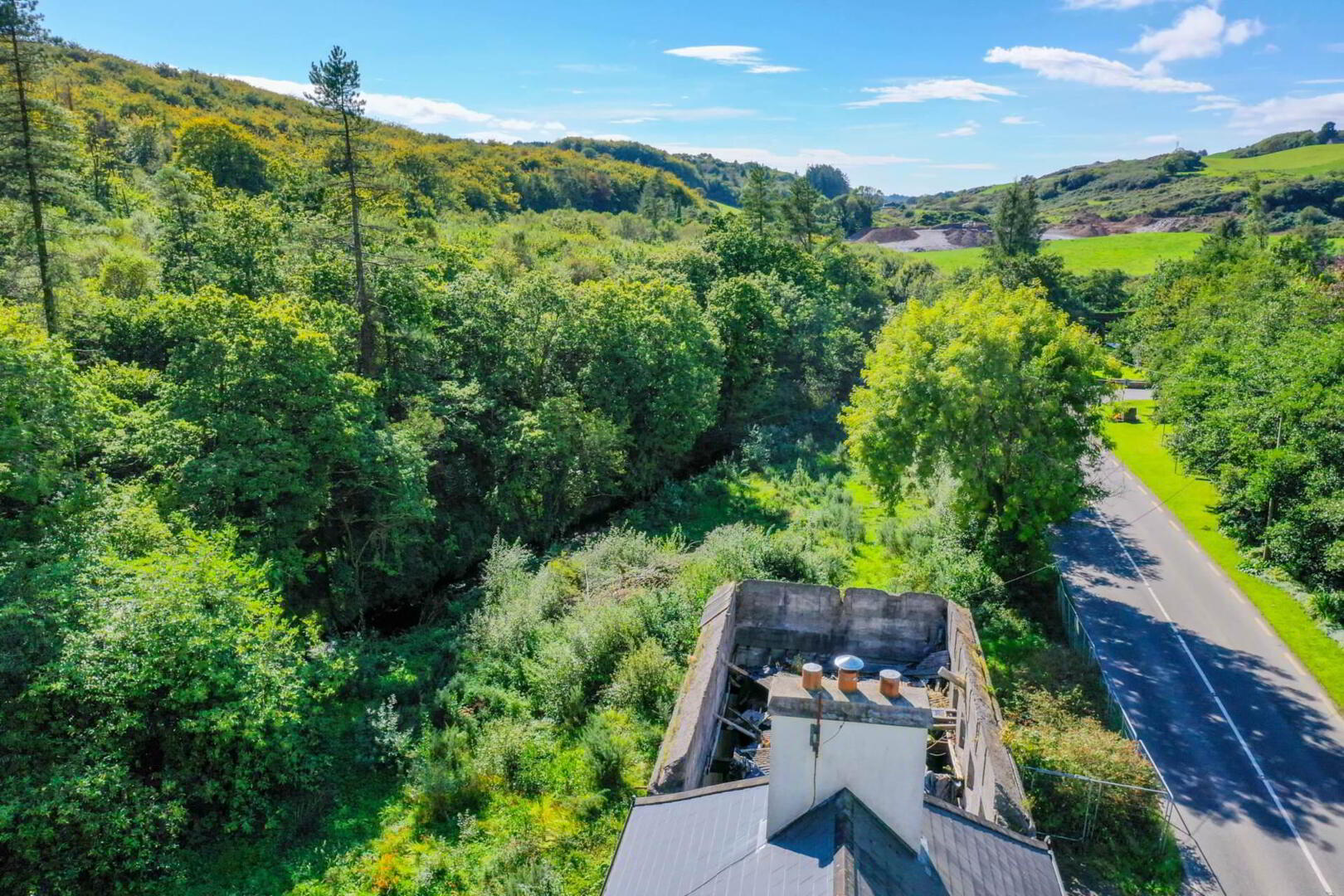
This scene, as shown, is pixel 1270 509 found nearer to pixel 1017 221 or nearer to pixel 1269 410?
pixel 1269 410

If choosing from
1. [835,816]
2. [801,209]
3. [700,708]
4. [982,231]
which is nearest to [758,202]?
[801,209]

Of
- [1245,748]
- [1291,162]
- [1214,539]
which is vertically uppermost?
[1291,162]

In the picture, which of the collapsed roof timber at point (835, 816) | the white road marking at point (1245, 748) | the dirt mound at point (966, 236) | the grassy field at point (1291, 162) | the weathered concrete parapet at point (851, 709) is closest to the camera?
the collapsed roof timber at point (835, 816)

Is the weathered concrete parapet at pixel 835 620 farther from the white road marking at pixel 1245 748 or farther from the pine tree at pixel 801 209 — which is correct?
the pine tree at pixel 801 209

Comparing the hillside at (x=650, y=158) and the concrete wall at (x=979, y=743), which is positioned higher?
the hillside at (x=650, y=158)

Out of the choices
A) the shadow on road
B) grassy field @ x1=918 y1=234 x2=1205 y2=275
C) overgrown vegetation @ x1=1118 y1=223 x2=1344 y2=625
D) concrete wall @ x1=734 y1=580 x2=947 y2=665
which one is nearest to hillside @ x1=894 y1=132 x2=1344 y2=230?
grassy field @ x1=918 y1=234 x2=1205 y2=275

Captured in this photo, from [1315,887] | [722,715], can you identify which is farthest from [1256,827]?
[722,715]

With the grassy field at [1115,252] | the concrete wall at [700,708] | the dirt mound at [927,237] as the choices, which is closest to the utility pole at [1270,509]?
the concrete wall at [700,708]
